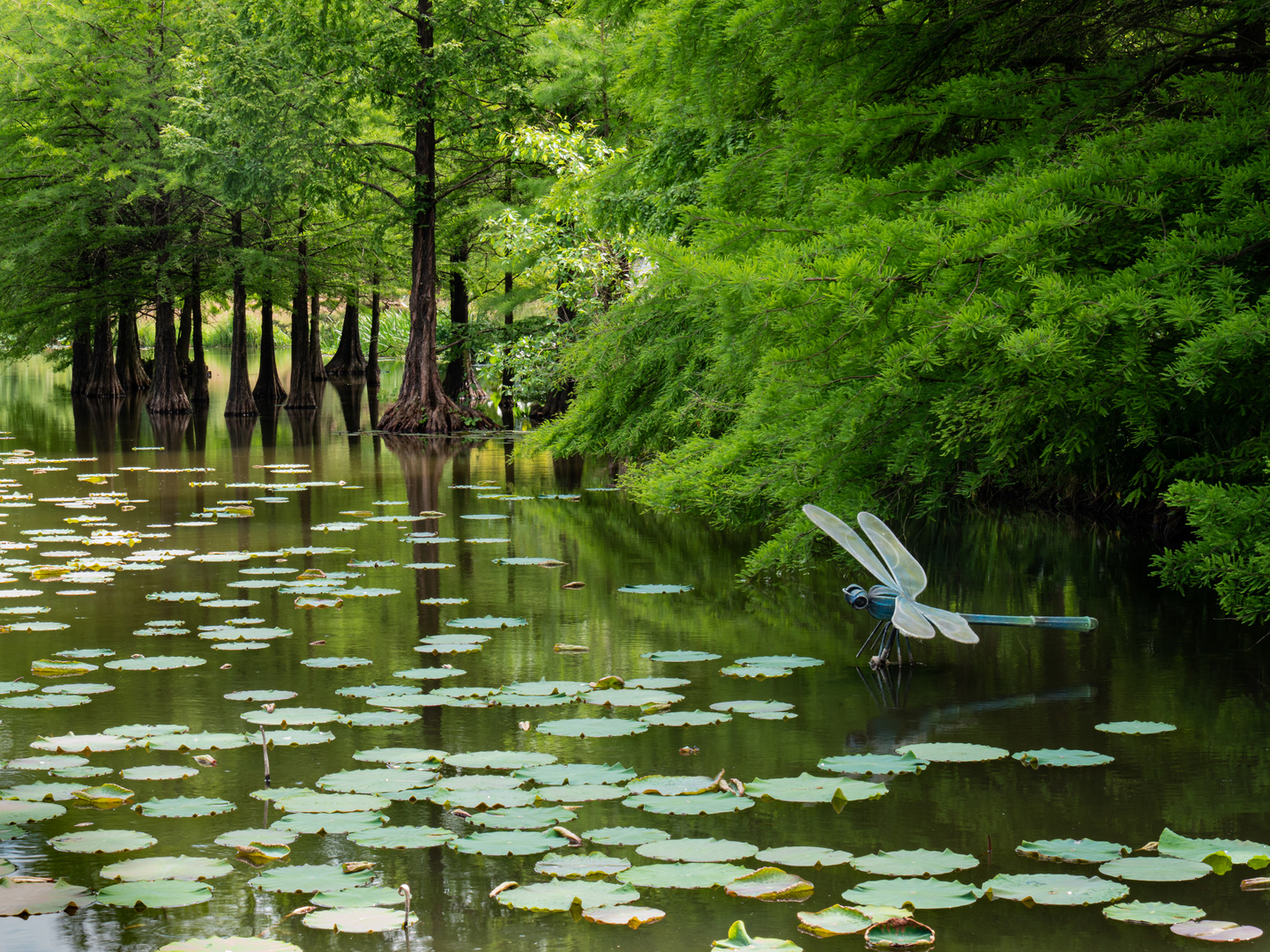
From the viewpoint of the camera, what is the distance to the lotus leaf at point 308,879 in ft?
10.1

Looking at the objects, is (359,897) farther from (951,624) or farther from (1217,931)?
(951,624)

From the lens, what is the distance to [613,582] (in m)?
7.94

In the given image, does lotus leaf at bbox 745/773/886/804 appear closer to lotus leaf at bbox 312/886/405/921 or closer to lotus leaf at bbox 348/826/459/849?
lotus leaf at bbox 348/826/459/849

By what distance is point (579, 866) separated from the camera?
3.19 metres

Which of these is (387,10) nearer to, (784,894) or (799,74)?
(799,74)

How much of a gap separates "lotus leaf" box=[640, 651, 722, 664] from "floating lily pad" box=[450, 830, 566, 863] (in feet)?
7.45

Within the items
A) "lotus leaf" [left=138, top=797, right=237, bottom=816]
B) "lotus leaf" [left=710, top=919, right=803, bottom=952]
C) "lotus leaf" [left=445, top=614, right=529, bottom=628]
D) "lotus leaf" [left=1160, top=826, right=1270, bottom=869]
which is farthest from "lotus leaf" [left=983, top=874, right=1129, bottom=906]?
"lotus leaf" [left=445, top=614, right=529, bottom=628]

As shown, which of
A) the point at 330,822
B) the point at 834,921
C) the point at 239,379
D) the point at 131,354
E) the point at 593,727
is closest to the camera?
the point at 834,921

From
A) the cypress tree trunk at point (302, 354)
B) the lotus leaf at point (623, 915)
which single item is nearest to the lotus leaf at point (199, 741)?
the lotus leaf at point (623, 915)

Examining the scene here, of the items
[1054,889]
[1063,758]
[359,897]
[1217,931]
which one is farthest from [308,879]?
[1063,758]

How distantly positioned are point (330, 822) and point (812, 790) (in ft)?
4.52

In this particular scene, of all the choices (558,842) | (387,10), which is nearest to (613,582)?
(558,842)

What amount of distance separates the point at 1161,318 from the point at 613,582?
3807mm

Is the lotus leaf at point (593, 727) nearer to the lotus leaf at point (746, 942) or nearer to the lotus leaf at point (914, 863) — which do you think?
the lotus leaf at point (914, 863)
